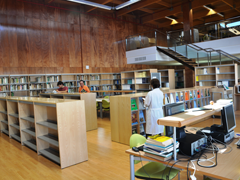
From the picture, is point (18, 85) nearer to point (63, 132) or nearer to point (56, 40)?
point (56, 40)

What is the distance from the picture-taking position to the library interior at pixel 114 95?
210 cm

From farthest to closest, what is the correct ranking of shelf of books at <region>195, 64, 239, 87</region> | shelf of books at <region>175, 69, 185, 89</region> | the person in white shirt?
shelf of books at <region>175, 69, 185, 89</region> < shelf of books at <region>195, 64, 239, 87</region> < the person in white shirt

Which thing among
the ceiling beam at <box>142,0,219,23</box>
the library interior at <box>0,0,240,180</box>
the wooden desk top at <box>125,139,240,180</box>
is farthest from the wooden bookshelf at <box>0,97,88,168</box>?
the ceiling beam at <box>142,0,219,23</box>

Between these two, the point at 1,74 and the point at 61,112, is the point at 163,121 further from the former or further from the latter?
the point at 1,74

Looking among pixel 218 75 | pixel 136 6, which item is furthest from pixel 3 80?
pixel 218 75

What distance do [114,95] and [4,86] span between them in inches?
203

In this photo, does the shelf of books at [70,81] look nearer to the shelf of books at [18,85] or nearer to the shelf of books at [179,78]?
the shelf of books at [18,85]

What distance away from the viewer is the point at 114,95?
334 inches

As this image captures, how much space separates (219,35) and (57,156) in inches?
392

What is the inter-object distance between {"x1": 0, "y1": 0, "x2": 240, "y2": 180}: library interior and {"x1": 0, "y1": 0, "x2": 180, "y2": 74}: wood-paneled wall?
52 millimetres

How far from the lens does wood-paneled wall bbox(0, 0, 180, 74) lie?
369 inches

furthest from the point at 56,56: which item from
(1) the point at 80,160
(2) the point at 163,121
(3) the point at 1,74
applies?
(2) the point at 163,121

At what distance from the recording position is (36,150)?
15.1 ft

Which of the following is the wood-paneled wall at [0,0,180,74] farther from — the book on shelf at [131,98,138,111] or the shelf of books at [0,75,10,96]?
the book on shelf at [131,98,138,111]
